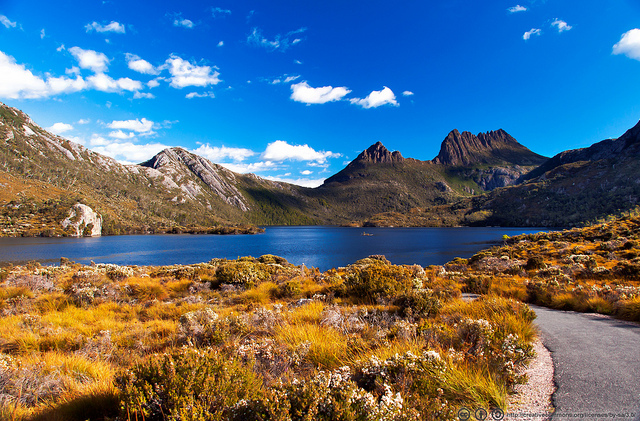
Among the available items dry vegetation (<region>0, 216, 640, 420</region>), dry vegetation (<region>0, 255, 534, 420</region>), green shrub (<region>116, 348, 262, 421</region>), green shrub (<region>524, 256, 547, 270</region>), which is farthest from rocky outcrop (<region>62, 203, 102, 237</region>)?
green shrub (<region>524, 256, 547, 270</region>)

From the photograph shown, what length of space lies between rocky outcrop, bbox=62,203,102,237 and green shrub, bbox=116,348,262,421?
154 metres

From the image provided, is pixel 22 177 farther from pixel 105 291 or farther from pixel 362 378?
pixel 362 378

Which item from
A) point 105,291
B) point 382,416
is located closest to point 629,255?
point 382,416

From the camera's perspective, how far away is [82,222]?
119 metres

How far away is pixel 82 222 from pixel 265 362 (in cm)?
15573

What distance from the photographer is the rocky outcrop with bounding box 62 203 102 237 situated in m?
116

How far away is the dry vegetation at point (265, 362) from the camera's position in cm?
279

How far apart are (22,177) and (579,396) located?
234 meters

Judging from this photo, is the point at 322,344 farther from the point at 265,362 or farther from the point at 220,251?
the point at 220,251

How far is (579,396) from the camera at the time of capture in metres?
3.55

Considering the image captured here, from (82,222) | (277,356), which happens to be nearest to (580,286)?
(277,356)

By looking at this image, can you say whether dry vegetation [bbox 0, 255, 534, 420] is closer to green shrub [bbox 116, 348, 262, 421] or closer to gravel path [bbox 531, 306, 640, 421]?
green shrub [bbox 116, 348, 262, 421]

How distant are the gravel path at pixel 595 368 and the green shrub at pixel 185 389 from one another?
12.3 feet

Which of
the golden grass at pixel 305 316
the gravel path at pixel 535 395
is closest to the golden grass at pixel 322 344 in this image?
the golden grass at pixel 305 316
